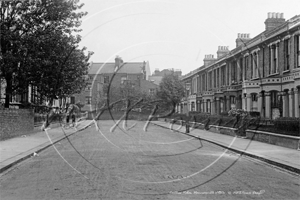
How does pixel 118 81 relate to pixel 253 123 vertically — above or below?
above

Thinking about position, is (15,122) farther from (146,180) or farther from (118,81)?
(118,81)

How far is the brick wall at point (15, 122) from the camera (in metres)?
21.8

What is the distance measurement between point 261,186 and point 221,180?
3.37ft

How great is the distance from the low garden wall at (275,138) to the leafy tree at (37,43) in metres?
12.8

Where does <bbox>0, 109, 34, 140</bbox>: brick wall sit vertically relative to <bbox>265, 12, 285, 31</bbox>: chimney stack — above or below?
below

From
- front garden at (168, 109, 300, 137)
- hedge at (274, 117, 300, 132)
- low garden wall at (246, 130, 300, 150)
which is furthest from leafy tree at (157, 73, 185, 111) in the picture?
hedge at (274, 117, 300, 132)

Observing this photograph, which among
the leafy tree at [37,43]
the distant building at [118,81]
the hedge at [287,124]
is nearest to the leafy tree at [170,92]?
the distant building at [118,81]

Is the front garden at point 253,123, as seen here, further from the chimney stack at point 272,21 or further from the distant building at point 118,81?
the distant building at point 118,81

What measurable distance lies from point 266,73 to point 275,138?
1408 centimetres

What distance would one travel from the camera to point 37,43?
25.3 m

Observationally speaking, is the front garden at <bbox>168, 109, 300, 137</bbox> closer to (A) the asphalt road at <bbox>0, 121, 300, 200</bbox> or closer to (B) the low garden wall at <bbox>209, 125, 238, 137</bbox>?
(B) the low garden wall at <bbox>209, 125, 238, 137</bbox>

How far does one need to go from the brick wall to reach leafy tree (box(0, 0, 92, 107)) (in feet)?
Result: 7.13

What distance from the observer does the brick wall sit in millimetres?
21797

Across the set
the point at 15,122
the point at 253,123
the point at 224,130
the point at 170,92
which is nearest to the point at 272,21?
the point at 224,130
